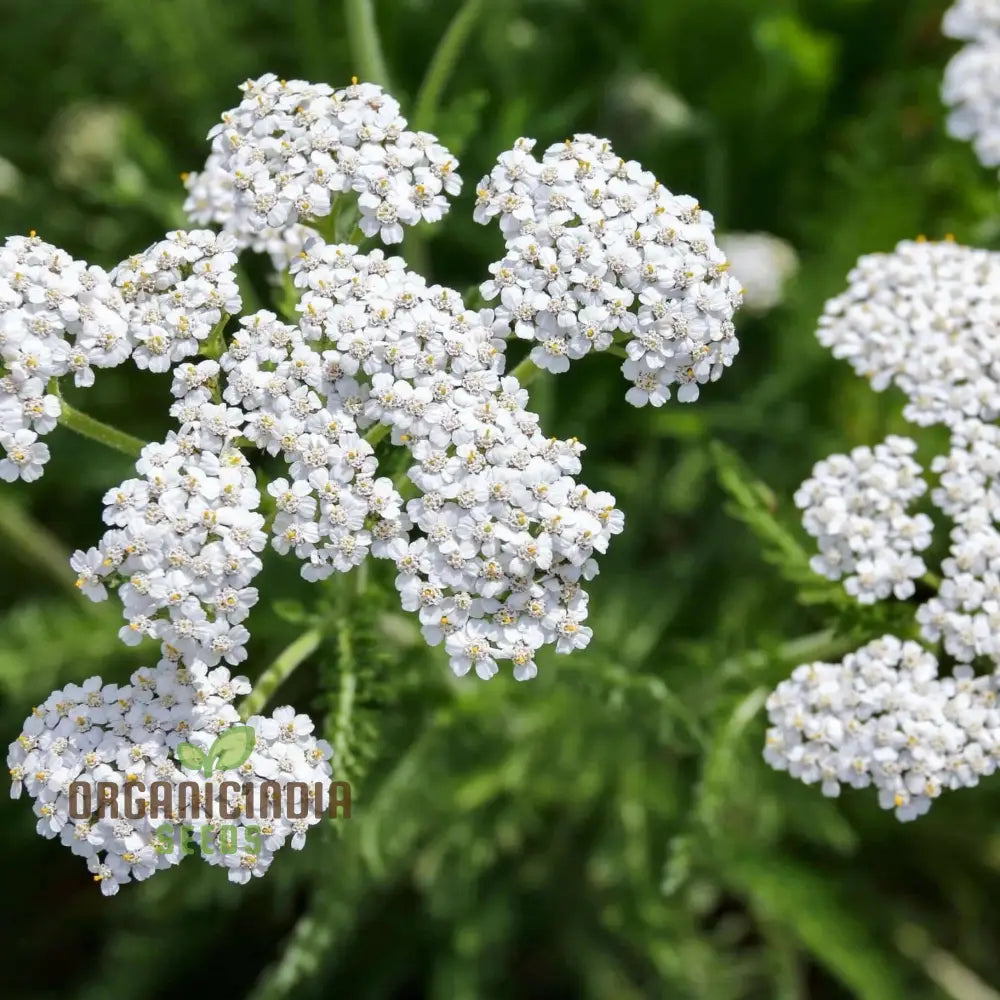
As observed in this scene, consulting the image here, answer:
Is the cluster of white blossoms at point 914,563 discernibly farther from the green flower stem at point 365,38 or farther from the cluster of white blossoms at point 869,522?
the green flower stem at point 365,38

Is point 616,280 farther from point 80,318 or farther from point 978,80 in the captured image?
point 978,80

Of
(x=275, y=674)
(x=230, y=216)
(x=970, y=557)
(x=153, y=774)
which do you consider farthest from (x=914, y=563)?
(x=230, y=216)

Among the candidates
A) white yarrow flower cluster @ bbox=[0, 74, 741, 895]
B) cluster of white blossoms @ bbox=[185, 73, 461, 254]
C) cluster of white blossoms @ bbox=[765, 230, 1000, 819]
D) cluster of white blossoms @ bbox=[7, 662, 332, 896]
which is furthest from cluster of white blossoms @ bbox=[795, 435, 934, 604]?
cluster of white blossoms @ bbox=[7, 662, 332, 896]

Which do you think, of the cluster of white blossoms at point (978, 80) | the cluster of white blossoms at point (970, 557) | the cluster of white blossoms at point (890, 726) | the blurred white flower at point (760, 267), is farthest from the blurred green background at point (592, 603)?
the cluster of white blossoms at point (970, 557)

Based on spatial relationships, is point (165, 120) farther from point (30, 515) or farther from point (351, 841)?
point (351, 841)

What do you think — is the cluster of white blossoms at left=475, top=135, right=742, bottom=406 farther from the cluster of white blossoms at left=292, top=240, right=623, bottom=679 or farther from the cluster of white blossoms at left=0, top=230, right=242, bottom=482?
the cluster of white blossoms at left=0, top=230, right=242, bottom=482

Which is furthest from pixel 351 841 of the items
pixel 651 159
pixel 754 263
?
pixel 651 159

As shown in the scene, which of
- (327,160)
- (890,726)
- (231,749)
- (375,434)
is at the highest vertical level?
(327,160)
